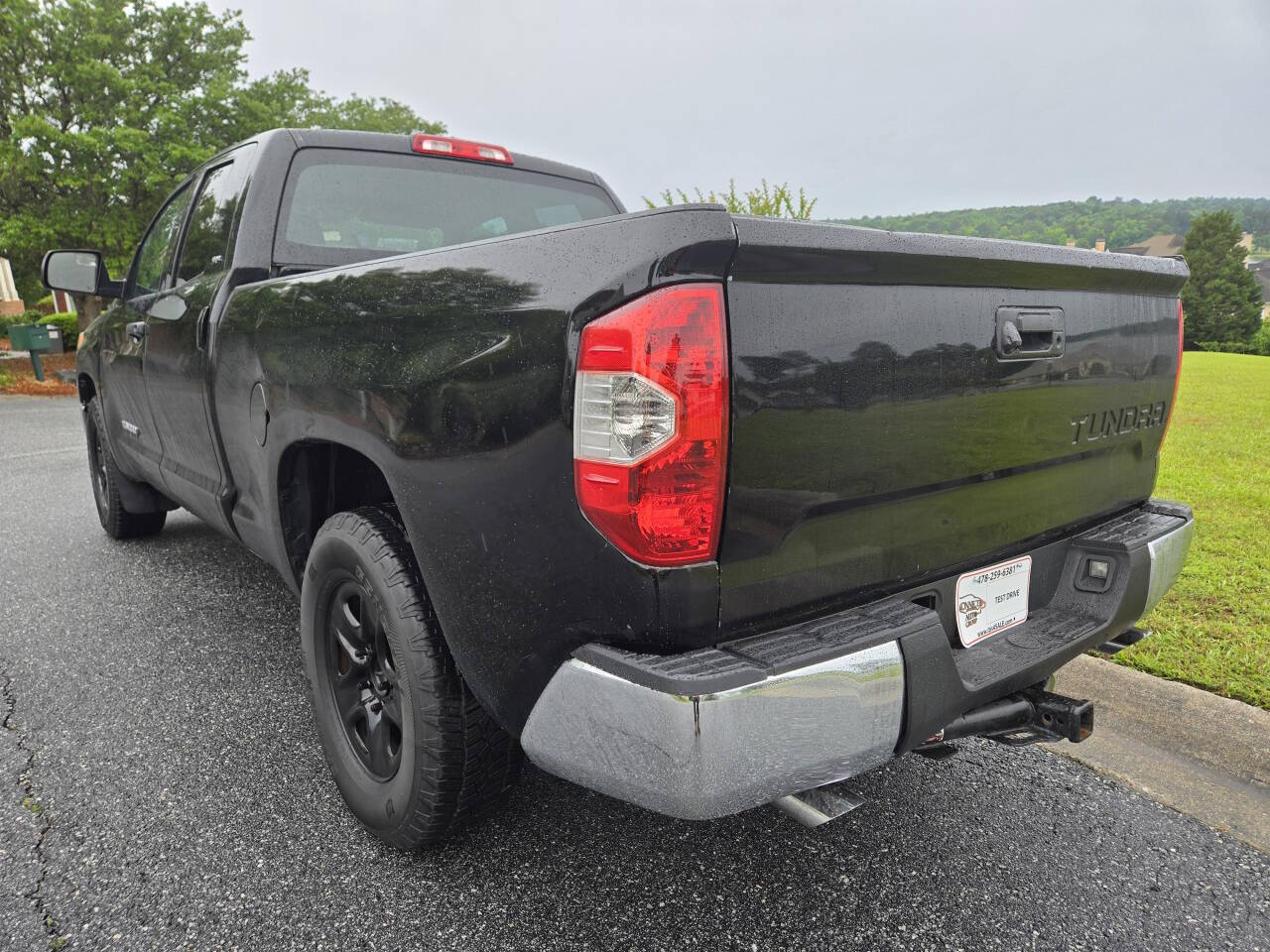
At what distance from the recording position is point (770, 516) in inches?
56.6

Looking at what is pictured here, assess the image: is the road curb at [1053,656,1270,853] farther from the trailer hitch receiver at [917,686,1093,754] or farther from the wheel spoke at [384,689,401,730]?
A: the wheel spoke at [384,689,401,730]

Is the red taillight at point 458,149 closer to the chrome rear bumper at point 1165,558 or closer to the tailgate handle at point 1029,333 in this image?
the tailgate handle at point 1029,333

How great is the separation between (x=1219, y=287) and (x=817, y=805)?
181 ft

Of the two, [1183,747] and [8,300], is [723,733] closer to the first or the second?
[1183,747]

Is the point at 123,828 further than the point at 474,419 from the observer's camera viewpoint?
Yes

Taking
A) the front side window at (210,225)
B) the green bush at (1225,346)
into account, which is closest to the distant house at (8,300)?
the front side window at (210,225)

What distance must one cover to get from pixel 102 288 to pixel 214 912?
331 centimetres

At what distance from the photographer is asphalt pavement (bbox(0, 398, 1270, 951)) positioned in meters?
1.79

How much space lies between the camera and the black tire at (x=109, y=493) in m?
4.52

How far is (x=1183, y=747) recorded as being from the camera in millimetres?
2502

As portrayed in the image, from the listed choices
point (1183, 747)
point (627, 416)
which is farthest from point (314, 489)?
point (1183, 747)

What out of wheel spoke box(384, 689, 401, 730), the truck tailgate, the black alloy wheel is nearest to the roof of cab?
the black alloy wheel

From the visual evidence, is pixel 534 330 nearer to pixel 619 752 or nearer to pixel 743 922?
pixel 619 752

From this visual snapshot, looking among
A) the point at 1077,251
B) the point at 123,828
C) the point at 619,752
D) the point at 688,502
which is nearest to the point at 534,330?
the point at 688,502
